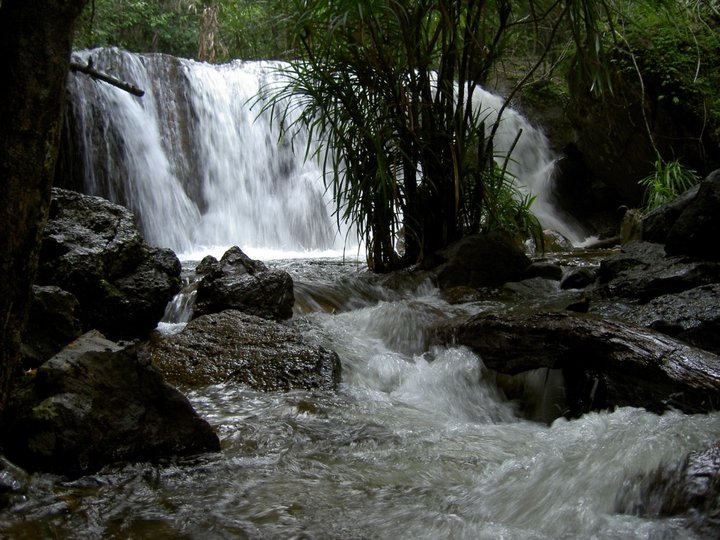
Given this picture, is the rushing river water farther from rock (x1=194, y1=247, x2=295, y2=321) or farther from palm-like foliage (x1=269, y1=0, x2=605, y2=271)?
palm-like foliage (x1=269, y1=0, x2=605, y2=271)

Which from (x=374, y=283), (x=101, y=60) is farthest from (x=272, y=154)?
(x=374, y=283)

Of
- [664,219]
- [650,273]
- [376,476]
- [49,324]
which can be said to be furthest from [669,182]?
[49,324]

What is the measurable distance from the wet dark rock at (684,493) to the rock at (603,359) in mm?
757

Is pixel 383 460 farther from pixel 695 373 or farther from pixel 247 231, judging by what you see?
pixel 247 231

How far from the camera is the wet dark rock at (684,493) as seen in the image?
5.26 ft

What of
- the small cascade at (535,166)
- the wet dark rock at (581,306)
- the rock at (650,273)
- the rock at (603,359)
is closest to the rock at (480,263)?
the rock at (650,273)

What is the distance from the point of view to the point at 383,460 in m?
2.33

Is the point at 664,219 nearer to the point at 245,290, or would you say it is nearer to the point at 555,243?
the point at 245,290

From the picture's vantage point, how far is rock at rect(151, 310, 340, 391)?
3244 millimetres

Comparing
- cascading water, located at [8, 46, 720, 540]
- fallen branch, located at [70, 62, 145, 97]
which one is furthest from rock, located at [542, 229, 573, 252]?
fallen branch, located at [70, 62, 145, 97]

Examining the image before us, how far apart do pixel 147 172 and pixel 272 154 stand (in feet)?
7.22

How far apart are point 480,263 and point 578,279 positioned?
2.70ft

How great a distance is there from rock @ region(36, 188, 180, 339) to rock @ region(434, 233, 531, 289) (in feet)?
7.59

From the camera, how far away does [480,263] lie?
5.57 metres
